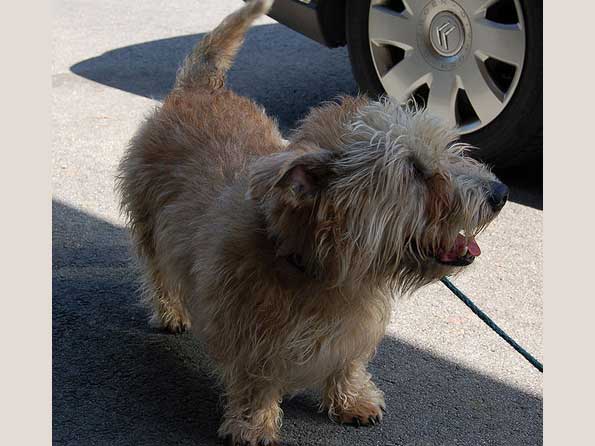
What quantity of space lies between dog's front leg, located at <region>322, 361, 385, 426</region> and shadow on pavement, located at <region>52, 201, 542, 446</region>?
0.16 feet

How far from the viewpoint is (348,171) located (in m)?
3.18

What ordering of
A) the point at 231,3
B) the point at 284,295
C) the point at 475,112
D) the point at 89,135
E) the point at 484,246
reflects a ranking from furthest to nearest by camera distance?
the point at 231,3
the point at 89,135
the point at 475,112
the point at 484,246
the point at 284,295

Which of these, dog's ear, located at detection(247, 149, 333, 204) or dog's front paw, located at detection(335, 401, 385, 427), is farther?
dog's front paw, located at detection(335, 401, 385, 427)

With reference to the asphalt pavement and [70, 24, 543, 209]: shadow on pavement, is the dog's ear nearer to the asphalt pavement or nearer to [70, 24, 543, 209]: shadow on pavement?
the asphalt pavement

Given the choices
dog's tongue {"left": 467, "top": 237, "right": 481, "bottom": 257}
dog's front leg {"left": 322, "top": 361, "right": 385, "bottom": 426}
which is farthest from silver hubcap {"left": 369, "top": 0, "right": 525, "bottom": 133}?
dog's tongue {"left": 467, "top": 237, "right": 481, "bottom": 257}

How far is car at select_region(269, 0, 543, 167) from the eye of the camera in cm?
579

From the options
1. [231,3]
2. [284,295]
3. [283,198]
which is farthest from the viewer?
[231,3]

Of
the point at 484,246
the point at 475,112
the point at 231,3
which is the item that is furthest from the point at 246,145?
the point at 231,3

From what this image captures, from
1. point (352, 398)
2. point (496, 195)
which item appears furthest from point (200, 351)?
point (496, 195)

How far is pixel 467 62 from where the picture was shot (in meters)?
5.94

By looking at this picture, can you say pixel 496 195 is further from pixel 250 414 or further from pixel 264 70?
pixel 264 70

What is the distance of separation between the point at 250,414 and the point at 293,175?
1.22 meters

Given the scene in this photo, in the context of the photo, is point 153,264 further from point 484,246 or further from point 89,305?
point 484,246

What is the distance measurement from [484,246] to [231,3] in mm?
5758
